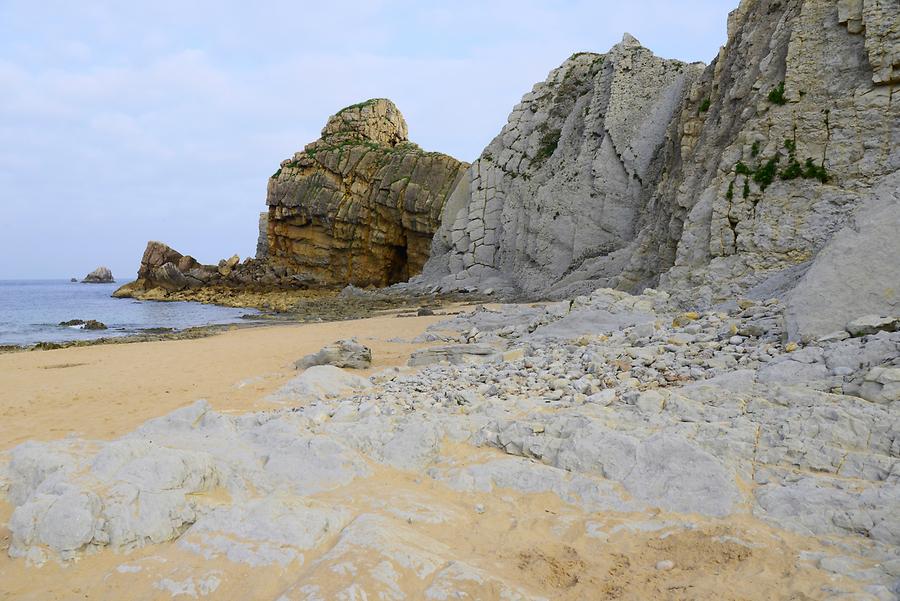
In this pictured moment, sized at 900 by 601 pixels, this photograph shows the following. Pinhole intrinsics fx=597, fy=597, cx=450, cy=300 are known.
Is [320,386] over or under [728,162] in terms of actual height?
under

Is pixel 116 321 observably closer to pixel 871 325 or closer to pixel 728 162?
pixel 728 162

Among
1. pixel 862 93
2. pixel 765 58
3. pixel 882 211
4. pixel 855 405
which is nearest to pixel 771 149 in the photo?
pixel 862 93

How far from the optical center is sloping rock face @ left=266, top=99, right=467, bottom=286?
130 ft

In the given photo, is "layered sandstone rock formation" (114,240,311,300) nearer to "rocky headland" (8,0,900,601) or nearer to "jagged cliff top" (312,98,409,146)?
"jagged cliff top" (312,98,409,146)

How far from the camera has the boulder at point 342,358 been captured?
33.7 feet

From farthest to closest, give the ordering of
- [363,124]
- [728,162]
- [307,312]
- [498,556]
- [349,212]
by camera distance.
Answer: [363,124]
[349,212]
[307,312]
[728,162]
[498,556]

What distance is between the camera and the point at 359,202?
41.6 meters

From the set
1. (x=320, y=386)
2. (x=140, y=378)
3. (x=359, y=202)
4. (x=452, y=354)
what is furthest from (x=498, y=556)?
(x=359, y=202)

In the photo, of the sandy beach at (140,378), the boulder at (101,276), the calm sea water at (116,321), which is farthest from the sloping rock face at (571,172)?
the boulder at (101,276)

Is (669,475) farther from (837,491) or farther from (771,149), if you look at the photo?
(771,149)

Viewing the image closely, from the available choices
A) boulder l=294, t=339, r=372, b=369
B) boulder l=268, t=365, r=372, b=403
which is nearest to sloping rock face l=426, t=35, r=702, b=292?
boulder l=294, t=339, r=372, b=369

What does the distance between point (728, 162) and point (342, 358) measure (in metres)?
8.79

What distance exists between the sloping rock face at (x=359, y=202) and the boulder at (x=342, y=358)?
2804cm

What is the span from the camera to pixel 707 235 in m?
12.0
